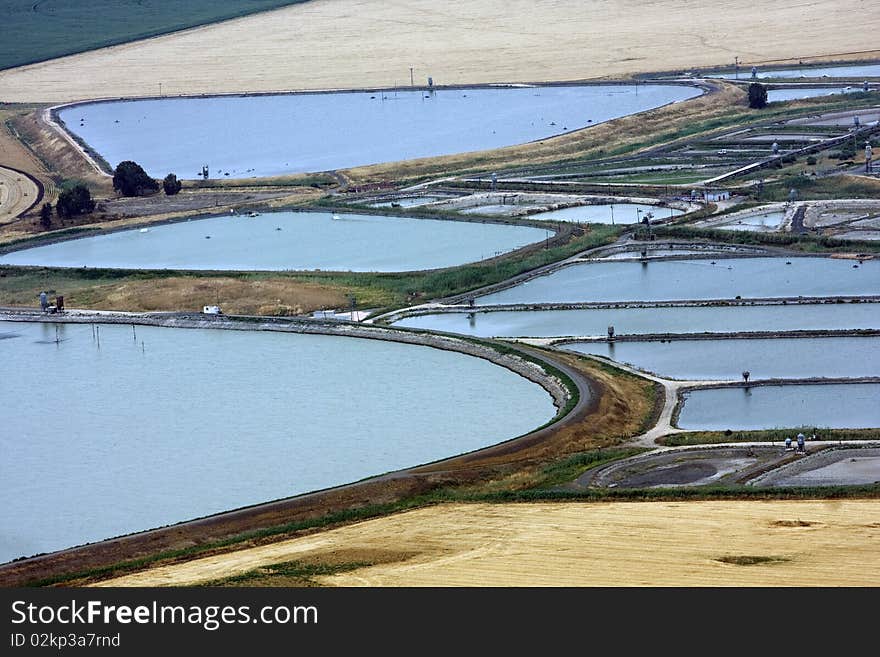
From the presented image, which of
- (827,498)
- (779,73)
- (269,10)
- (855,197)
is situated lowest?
(827,498)

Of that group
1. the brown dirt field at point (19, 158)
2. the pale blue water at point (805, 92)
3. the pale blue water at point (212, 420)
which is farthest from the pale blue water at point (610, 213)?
the pale blue water at point (805, 92)

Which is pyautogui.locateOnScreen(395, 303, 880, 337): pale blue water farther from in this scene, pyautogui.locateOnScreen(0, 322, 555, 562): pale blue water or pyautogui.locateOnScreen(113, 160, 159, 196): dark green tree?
pyautogui.locateOnScreen(113, 160, 159, 196): dark green tree

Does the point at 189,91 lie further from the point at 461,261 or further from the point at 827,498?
the point at 827,498

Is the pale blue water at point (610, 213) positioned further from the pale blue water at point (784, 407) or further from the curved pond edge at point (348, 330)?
the pale blue water at point (784, 407)

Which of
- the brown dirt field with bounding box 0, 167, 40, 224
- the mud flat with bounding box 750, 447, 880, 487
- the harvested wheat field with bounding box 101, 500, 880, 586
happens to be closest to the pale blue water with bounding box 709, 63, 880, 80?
the brown dirt field with bounding box 0, 167, 40, 224

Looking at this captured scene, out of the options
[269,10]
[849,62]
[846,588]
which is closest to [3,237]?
[846,588]
